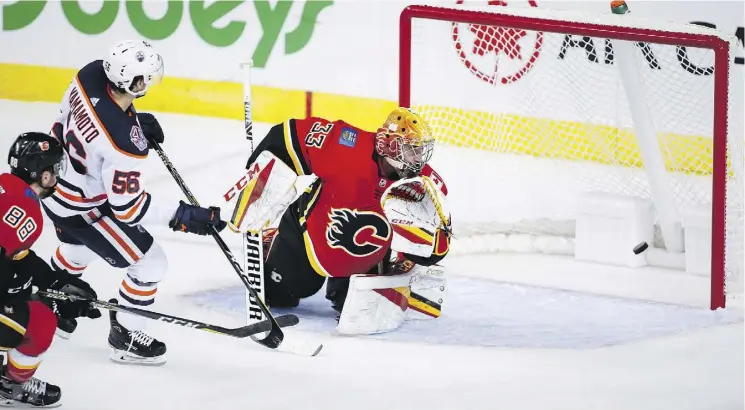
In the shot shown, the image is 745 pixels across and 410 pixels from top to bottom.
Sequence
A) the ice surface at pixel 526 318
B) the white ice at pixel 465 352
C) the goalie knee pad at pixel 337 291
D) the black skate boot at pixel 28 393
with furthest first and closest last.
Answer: the goalie knee pad at pixel 337 291, the ice surface at pixel 526 318, the white ice at pixel 465 352, the black skate boot at pixel 28 393

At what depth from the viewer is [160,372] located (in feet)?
13.3

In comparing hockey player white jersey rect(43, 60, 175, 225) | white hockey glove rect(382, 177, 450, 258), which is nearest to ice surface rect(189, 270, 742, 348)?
white hockey glove rect(382, 177, 450, 258)

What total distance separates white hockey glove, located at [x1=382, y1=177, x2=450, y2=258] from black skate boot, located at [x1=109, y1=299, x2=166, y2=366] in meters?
0.77

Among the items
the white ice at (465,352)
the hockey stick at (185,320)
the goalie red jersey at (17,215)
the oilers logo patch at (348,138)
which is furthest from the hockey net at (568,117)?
the goalie red jersey at (17,215)

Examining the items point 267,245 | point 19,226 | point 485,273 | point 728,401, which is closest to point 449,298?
point 485,273

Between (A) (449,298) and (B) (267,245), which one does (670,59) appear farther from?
(B) (267,245)

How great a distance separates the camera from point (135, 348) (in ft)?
13.5

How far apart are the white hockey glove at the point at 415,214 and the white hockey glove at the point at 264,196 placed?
294 millimetres

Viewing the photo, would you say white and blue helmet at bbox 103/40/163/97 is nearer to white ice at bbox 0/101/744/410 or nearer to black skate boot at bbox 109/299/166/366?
black skate boot at bbox 109/299/166/366

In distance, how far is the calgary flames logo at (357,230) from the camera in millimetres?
4398

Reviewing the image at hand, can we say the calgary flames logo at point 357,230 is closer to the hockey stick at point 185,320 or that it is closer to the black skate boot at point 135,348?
the hockey stick at point 185,320

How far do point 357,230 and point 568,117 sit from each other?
1.61 m

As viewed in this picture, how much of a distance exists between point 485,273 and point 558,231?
494 millimetres

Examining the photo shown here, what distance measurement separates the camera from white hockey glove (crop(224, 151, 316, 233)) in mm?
4297
